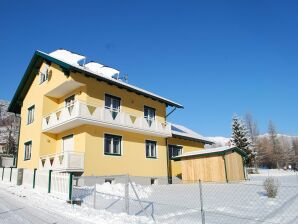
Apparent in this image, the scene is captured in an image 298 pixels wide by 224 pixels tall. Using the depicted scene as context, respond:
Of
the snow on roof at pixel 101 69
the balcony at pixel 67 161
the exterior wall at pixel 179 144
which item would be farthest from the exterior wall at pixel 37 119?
the exterior wall at pixel 179 144

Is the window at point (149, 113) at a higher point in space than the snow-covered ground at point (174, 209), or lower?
higher

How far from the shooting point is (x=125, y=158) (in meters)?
21.9

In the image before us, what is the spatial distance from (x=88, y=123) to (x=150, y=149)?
725 cm

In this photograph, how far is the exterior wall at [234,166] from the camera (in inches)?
891

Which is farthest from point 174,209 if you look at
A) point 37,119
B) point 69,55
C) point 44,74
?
point 44,74

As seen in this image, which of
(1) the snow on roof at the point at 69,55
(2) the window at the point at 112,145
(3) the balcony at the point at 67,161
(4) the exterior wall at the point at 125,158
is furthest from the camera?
(1) the snow on roof at the point at 69,55

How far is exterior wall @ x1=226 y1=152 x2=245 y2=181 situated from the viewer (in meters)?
22.6

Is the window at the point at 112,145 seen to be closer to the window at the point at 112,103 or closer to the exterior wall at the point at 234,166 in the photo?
the window at the point at 112,103

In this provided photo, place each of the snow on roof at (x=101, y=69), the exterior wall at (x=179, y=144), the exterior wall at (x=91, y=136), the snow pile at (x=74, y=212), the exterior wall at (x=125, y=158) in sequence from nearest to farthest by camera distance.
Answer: the snow pile at (x=74, y=212)
the exterior wall at (x=125, y=158)
the exterior wall at (x=91, y=136)
the snow on roof at (x=101, y=69)
the exterior wall at (x=179, y=144)

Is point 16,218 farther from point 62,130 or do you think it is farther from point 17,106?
point 17,106

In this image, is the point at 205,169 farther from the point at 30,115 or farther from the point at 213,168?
the point at 30,115

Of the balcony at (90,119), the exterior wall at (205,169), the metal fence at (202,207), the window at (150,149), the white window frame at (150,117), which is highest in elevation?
the white window frame at (150,117)

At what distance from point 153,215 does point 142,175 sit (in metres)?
13.5

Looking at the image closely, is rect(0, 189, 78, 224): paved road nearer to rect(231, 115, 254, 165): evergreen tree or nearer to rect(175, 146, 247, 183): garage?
rect(175, 146, 247, 183): garage
